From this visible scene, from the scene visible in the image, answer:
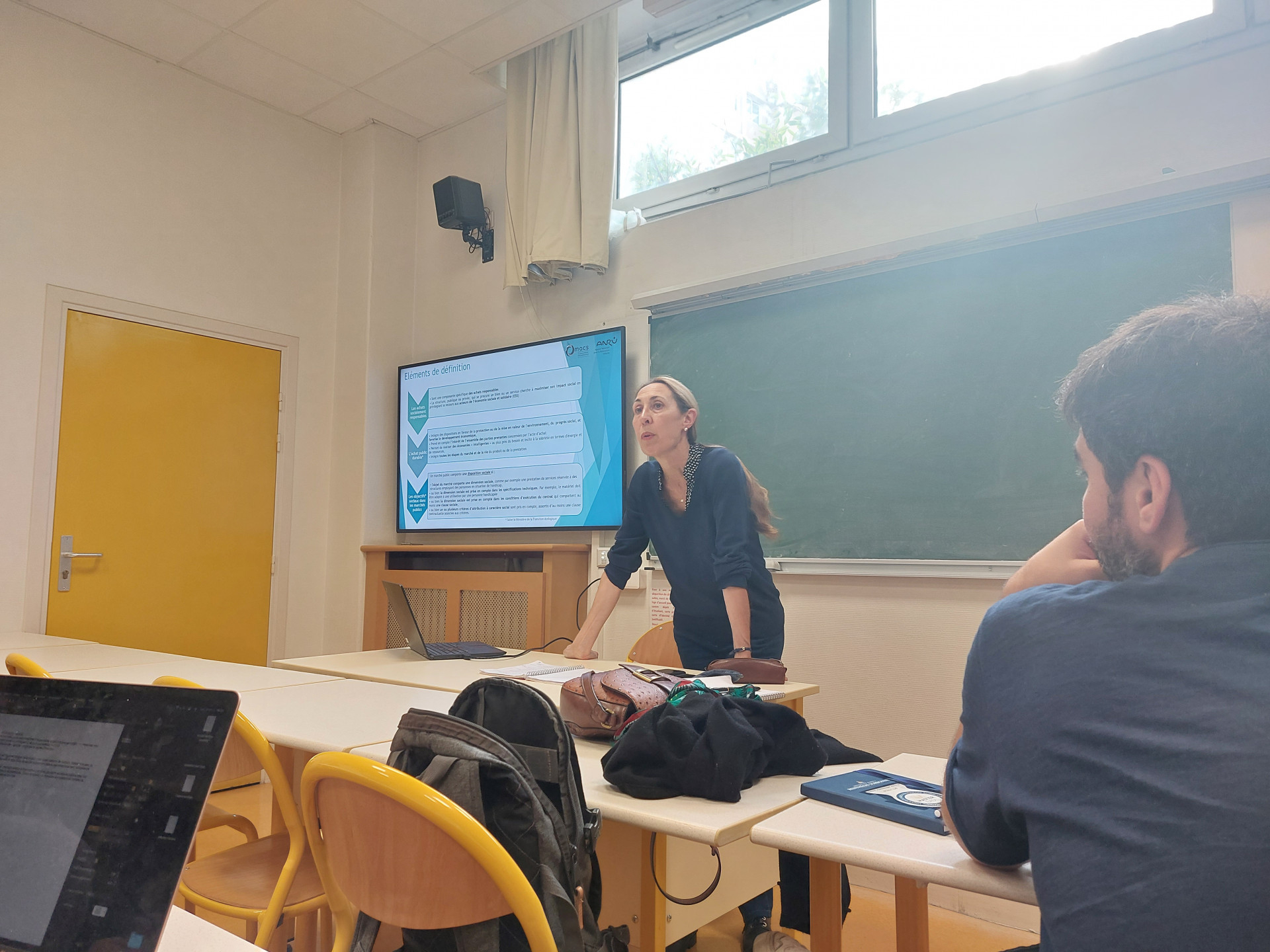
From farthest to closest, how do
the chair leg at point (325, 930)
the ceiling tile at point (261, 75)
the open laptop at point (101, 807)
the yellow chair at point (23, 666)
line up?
1. the ceiling tile at point (261, 75)
2. the yellow chair at point (23, 666)
3. the chair leg at point (325, 930)
4. the open laptop at point (101, 807)

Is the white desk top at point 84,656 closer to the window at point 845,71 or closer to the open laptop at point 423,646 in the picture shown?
the open laptop at point 423,646

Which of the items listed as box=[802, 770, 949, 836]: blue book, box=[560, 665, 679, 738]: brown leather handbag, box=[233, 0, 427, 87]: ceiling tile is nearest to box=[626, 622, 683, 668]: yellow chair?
box=[560, 665, 679, 738]: brown leather handbag

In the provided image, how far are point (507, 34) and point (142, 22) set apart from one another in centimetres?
158

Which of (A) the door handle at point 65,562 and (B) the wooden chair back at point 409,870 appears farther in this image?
(A) the door handle at point 65,562

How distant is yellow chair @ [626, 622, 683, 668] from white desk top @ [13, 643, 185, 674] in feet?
4.99

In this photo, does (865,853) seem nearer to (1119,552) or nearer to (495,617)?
(1119,552)

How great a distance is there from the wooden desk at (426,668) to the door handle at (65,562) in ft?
4.77

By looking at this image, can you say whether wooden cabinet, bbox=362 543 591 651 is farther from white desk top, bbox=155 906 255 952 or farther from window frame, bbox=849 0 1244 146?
white desk top, bbox=155 906 255 952

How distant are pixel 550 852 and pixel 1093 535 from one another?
756mm

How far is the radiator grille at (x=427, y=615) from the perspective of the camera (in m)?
4.12

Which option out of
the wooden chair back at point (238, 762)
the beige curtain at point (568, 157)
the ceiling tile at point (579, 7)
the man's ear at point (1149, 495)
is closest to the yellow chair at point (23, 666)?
the wooden chair back at point (238, 762)

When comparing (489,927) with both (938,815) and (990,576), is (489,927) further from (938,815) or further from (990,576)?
(990,576)

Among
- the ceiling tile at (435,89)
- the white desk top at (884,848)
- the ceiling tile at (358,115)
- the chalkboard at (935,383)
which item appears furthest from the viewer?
the ceiling tile at (358,115)

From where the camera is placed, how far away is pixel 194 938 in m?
0.67
